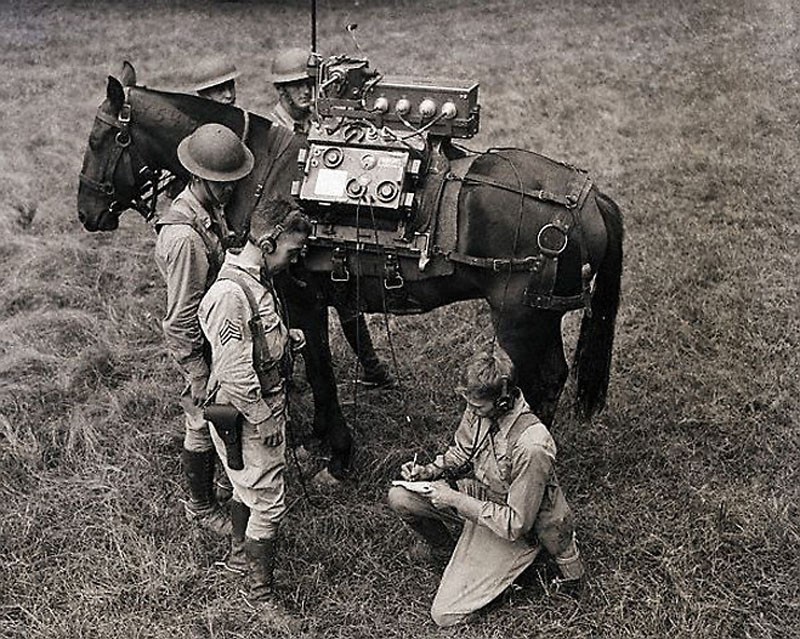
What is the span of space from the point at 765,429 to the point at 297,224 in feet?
12.1

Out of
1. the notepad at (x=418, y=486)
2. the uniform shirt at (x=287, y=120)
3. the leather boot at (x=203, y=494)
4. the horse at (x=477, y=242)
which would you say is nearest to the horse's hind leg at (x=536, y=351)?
the horse at (x=477, y=242)

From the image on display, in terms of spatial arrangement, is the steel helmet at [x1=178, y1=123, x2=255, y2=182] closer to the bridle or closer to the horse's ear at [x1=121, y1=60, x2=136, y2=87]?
the bridle

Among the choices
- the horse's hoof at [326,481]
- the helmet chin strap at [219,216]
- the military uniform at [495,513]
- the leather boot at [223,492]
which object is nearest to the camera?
the military uniform at [495,513]

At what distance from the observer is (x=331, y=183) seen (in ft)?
17.1

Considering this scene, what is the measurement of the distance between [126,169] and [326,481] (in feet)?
7.81

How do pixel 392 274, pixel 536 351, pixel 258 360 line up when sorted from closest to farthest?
pixel 258 360
pixel 392 274
pixel 536 351

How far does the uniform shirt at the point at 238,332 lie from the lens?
4.38m

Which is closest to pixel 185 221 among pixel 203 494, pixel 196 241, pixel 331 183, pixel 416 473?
pixel 196 241

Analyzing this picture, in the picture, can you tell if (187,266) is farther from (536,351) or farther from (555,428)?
(555,428)

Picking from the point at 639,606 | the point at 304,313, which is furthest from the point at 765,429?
the point at 304,313

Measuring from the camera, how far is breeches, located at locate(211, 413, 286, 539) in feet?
15.6

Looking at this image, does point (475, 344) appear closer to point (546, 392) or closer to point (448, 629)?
point (546, 392)

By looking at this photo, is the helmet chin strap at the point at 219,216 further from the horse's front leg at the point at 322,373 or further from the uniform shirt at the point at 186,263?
the horse's front leg at the point at 322,373

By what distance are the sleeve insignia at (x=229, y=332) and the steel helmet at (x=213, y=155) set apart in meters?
0.97
